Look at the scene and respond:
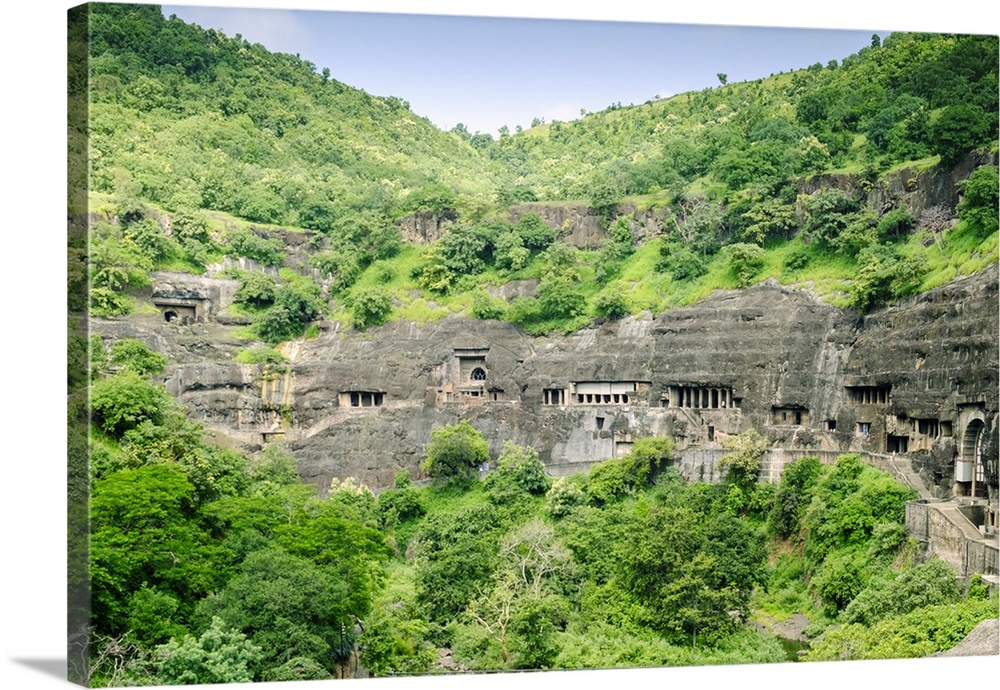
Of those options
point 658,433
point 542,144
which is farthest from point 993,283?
point 542,144

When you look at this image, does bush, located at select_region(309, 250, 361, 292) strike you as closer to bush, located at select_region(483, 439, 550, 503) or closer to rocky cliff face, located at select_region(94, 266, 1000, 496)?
rocky cliff face, located at select_region(94, 266, 1000, 496)

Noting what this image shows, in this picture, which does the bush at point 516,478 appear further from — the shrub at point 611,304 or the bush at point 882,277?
the bush at point 882,277

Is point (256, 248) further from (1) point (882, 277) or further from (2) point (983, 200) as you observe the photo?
(2) point (983, 200)

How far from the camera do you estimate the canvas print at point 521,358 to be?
2042 centimetres

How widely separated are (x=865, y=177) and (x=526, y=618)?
12680 mm

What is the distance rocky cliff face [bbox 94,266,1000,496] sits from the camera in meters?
25.3

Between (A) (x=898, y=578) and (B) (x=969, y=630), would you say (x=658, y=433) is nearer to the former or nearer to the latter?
(A) (x=898, y=578)

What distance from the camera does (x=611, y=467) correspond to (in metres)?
26.9

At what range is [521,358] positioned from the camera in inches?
1160

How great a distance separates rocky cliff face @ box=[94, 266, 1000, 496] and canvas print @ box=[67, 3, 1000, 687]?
0.07 m

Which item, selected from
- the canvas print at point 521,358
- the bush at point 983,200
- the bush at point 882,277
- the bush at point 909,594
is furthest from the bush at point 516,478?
the bush at point 983,200

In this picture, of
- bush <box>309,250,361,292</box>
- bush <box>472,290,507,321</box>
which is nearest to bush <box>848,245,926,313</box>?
bush <box>472,290,507,321</box>

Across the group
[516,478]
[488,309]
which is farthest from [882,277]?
[488,309]

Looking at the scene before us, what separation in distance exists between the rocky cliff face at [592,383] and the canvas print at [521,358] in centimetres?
7
